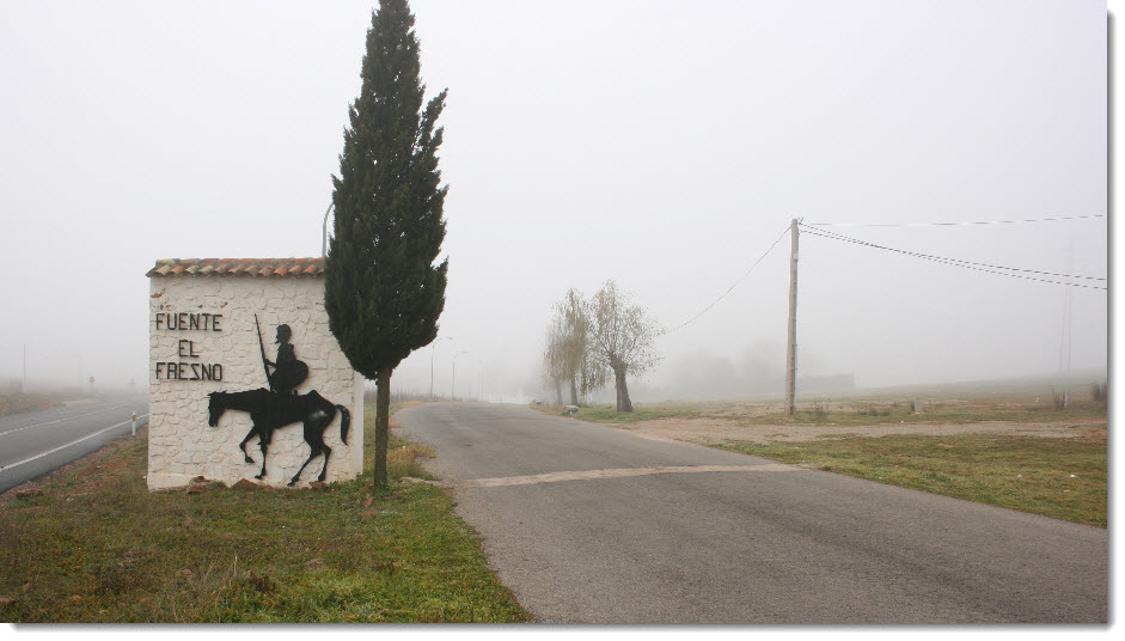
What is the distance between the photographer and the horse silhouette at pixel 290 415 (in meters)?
10.5

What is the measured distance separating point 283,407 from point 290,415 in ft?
0.57

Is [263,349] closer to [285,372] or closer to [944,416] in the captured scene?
[285,372]

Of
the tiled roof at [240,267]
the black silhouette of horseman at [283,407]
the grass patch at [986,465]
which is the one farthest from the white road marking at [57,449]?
the grass patch at [986,465]

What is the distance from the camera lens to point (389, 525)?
8117 mm

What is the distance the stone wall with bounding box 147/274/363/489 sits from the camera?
1054cm

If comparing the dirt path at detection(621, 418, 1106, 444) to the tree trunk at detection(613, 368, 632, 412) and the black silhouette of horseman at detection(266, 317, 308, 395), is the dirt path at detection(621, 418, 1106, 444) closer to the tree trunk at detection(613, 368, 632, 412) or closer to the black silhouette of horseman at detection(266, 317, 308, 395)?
the black silhouette of horseman at detection(266, 317, 308, 395)

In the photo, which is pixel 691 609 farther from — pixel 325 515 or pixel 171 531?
pixel 171 531

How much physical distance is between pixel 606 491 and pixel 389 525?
3538 millimetres

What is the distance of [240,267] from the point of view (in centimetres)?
1072

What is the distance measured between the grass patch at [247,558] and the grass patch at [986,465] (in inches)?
304

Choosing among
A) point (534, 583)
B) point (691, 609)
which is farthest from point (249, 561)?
point (691, 609)

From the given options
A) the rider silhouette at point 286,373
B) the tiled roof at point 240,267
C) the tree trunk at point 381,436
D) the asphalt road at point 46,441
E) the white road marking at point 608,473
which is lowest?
the asphalt road at point 46,441

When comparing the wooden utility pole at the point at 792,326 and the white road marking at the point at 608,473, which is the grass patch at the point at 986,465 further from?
the wooden utility pole at the point at 792,326

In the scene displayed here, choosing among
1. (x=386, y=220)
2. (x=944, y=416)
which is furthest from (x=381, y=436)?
(x=944, y=416)
